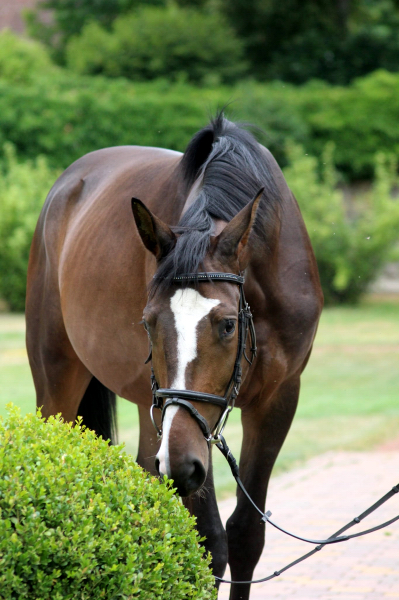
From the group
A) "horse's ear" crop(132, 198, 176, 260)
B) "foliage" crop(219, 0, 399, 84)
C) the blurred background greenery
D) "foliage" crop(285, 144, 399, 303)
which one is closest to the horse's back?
"horse's ear" crop(132, 198, 176, 260)

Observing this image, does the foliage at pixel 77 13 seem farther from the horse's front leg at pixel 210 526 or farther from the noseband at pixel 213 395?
the noseband at pixel 213 395

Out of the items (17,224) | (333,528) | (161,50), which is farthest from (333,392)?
(161,50)

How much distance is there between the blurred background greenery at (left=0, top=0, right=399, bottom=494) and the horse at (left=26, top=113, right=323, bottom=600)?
255cm

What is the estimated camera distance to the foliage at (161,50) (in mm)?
25531

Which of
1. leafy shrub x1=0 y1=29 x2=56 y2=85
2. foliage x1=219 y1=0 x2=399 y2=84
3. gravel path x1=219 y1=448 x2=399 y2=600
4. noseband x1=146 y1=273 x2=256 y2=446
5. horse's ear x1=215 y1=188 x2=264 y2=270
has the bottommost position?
gravel path x1=219 y1=448 x2=399 y2=600

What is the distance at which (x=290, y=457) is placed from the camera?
6.88 metres

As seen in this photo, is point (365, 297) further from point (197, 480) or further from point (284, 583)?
point (197, 480)

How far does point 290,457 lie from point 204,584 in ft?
15.4

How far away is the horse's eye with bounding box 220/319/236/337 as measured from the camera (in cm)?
243

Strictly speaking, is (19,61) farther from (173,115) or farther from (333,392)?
(333,392)

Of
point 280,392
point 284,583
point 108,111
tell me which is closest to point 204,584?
point 280,392

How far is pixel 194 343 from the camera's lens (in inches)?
93.0

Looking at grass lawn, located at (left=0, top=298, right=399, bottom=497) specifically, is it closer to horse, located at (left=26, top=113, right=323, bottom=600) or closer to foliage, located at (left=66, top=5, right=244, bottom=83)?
horse, located at (left=26, top=113, right=323, bottom=600)

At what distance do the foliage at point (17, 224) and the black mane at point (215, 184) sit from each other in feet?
42.8
